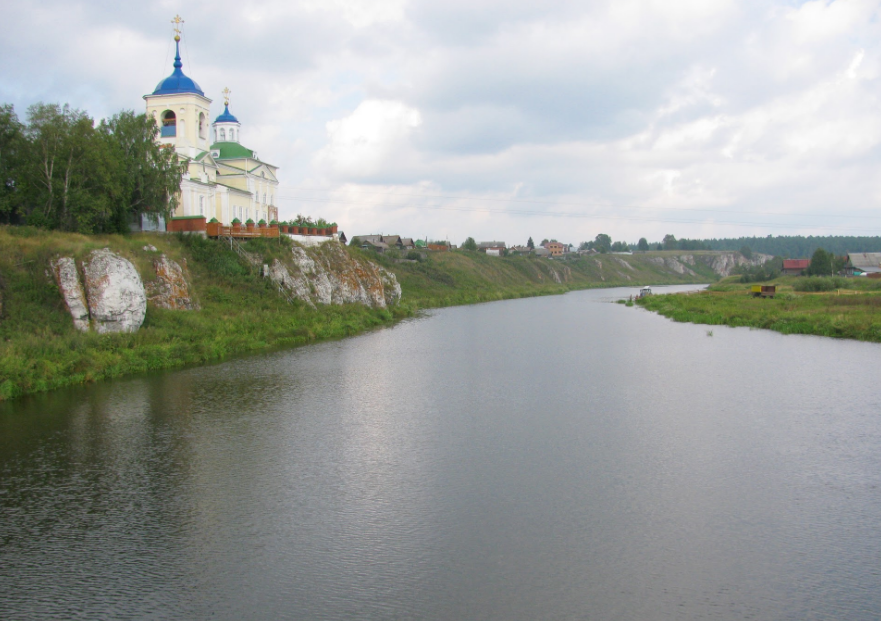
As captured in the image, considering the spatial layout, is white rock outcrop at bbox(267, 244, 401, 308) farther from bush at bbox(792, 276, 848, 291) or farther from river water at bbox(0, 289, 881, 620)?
bush at bbox(792, 276, 848, 291)

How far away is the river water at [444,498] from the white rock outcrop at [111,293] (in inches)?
156

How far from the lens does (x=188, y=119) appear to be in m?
43.8

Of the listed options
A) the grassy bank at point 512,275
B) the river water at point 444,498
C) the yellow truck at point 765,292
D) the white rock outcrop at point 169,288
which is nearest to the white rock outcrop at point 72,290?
the river water at point 444,498

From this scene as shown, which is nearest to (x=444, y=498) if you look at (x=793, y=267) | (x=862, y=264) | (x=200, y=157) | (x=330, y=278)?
(x=330, y=278)

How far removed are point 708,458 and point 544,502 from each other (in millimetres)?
4956

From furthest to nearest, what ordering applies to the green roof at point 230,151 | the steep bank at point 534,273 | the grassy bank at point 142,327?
the steep bank at point 534,273
the green roof at point 230,151
the grassy bank at point 142,327

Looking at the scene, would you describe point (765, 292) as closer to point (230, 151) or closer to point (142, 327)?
point (230, 151)

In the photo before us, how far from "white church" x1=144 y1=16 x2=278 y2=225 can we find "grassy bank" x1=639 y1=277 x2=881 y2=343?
33519mm

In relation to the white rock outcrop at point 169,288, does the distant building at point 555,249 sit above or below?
above

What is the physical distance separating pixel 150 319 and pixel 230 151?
2586cm

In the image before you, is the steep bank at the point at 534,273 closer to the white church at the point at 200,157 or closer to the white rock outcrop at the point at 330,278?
the white rock outcrop at the point at 330,278

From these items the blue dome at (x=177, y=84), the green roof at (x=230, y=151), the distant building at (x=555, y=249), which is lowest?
the distant building at (x=555, y=249)

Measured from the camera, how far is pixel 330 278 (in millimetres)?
44781

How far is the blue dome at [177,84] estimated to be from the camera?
144ft
